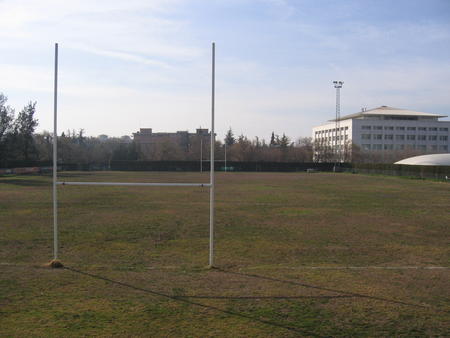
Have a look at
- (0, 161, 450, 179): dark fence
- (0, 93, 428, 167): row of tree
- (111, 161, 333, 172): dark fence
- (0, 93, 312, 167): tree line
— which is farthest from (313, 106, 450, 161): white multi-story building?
(0, 93, 312, 167): tree line

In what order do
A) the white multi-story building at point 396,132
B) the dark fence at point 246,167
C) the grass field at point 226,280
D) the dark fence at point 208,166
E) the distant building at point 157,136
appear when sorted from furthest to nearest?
the white multi-story building at point 396,132, the dark fence at point 208,166, the dark fence at point 246,167, the distant building at point 157,136, the grass field at point 226,280

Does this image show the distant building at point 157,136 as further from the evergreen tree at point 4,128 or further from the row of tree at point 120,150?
the evergreen tree at point 4,128

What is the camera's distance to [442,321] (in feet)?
14.7

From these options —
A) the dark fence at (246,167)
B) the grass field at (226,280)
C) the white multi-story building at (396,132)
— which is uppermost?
the white multi-story building at (396,132)

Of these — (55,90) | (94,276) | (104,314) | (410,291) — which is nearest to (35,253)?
(94,276)

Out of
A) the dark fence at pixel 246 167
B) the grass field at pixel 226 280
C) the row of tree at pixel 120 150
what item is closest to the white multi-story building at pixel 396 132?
the row of tree at pixel 120 150

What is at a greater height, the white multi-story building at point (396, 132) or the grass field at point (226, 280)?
the white multi-story building at point (396, 132)

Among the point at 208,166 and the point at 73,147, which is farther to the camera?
the point at 208,166

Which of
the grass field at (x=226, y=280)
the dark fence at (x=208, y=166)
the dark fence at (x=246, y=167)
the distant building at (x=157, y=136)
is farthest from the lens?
the dark fence at (x=208, y=166)

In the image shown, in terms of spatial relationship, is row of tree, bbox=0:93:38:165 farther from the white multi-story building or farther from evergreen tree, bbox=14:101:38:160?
the white multi-story building

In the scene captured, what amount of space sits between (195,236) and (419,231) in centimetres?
639

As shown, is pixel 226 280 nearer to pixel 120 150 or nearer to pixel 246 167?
pixel 120 150

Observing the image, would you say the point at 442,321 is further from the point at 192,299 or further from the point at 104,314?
the point at 104,314

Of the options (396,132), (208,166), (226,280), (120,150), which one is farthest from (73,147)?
(396,132)
